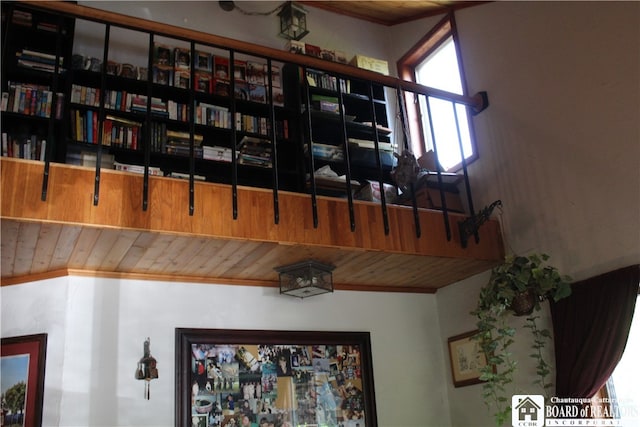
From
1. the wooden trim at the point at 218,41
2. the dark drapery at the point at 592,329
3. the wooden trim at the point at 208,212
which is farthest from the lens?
the dark drapery at the point at 592,329

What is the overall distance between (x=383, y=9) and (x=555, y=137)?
7.66ft

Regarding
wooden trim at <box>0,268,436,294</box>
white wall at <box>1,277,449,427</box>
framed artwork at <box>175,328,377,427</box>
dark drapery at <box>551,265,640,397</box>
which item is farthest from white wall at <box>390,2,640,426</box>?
framed artwork at <box>175,328,377,427</box>

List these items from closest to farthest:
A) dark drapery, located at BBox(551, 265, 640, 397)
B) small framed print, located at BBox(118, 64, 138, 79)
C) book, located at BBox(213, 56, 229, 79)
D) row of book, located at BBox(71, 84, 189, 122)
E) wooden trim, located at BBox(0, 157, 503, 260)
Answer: wooden trim, located at BBox(0, 157, 503, 260) → dark drapery, located at BBox(551, 265, 640, 397) → row of book, located at BBox(71, 84, 189, 122) → small framed print, located at BBox(118, 64, 138, 79) → book, located at BBox(213, 56, 229, 79)

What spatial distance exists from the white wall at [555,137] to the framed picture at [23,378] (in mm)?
2566

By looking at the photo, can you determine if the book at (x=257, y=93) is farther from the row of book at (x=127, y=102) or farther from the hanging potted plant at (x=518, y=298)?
the hanging potted plant at (x=518, y=298)

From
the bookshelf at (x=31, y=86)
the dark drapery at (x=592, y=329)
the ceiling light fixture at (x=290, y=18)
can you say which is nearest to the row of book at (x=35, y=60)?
the bookshelf at (x=31, y=86)

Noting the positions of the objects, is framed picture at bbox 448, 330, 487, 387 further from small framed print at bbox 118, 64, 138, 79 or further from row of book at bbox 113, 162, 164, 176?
small framed print at bbox 118, 64, 138, 79

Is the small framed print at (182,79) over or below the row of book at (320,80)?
below

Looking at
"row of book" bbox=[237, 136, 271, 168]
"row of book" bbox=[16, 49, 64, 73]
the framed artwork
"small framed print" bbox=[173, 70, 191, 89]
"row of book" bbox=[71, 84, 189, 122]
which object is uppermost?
A: "small framed print" bbox=[173, 70, 191, 89]

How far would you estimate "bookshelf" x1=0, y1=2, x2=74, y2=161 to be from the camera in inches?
136

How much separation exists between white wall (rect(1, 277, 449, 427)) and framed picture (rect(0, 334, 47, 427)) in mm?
43

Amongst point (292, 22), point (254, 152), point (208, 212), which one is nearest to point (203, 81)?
point (254, 152)

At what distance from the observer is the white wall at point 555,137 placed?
296cm

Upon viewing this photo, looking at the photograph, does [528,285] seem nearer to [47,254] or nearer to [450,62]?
[450,62]
